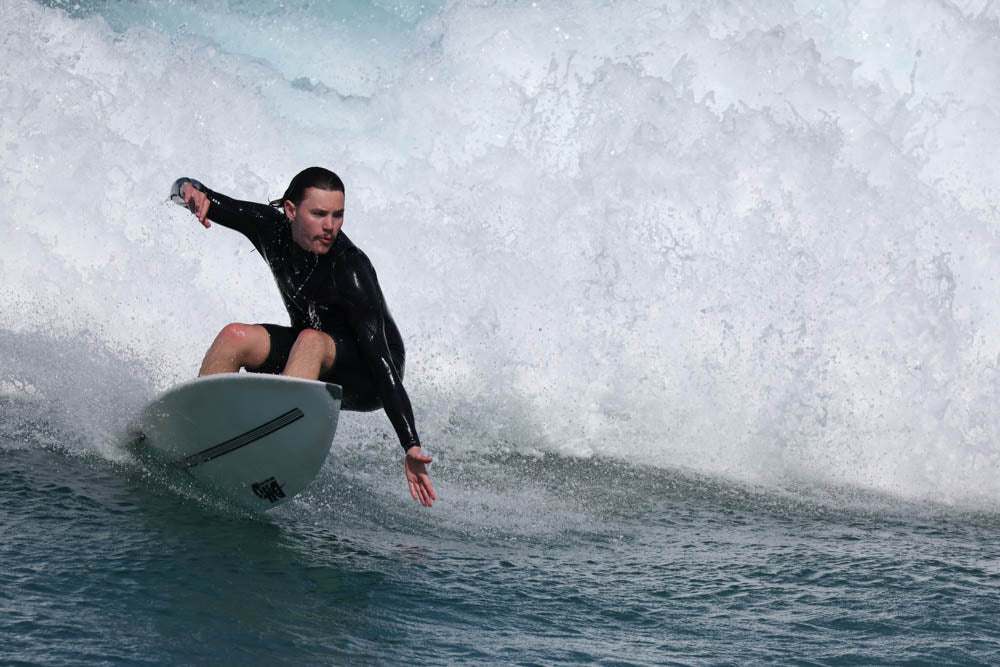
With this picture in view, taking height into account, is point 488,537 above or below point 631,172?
below

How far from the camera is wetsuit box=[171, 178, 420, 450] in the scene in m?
4.40

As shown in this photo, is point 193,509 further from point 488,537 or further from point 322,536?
point 488,537

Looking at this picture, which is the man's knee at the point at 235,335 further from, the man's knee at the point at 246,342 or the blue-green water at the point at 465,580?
the blue-green water at the point at 465,580

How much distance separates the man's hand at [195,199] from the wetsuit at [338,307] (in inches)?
2.1

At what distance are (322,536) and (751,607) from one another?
1751 mm

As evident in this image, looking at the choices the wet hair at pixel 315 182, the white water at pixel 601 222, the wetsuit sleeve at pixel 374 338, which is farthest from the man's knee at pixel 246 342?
the white water at pixel 601 222

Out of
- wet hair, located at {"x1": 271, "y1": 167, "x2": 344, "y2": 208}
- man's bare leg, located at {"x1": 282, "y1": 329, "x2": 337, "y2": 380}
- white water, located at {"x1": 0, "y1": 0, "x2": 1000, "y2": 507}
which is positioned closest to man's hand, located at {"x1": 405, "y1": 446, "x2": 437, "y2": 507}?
man's bare leg, located at {"x1": 282, "y1": 329, "x2": 337, "y2": 380}

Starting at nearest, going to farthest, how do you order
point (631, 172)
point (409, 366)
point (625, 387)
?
1. point (625, 387)
2. point (409, 366)
3. point (631, 172)

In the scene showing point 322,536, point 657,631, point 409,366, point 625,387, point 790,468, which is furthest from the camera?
point 409,366

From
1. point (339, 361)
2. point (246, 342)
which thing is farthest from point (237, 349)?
point (339, 361)

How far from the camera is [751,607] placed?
3.85 m

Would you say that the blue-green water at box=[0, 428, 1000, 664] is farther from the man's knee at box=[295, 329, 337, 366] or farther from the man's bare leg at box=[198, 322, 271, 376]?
the man's knee at box=[295, 329, 337, 366]

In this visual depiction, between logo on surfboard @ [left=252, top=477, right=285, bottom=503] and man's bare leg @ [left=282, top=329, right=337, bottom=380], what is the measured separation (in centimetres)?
48

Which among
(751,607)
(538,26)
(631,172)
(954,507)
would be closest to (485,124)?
(538,26)
